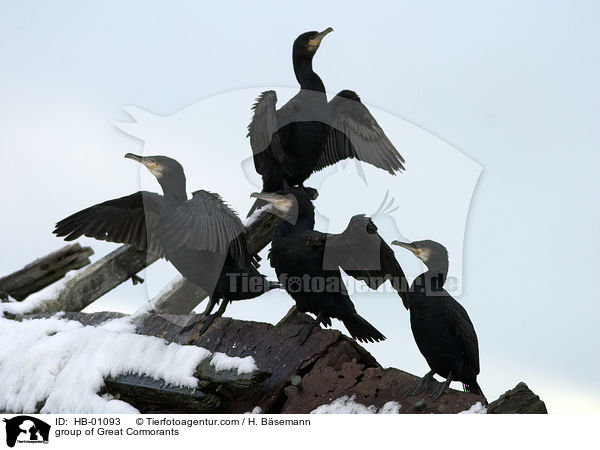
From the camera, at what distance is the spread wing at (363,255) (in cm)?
454

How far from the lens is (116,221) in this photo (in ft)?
18.0

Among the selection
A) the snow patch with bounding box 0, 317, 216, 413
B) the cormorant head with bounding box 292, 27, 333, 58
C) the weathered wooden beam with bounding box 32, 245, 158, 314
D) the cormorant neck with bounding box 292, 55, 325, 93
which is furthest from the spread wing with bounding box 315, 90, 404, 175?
the snow patch with bounding box 0, 317, 216, 413

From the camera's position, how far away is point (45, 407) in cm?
480

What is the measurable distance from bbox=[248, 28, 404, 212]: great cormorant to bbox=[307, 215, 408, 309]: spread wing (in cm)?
156

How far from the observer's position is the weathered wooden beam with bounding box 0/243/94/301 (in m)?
7.73

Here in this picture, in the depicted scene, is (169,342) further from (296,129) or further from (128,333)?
(296,129)

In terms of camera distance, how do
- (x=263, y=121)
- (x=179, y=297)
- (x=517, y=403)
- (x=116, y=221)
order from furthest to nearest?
(x=179, y=297), (x=263, y=121), (x=116, y=221), (x=517, y=403)

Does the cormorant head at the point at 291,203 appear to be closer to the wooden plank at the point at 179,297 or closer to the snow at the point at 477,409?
the snow at the point at 477,409

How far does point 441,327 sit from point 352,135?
257cm

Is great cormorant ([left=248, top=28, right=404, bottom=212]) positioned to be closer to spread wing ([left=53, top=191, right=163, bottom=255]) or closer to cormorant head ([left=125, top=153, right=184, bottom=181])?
cormorant head ([left=125, top=153, right=184, bottom=181])

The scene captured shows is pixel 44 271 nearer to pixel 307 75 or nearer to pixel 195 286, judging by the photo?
pixel 195 286

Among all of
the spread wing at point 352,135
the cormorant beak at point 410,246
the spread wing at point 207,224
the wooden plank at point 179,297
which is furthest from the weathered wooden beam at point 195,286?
the cormorant beak at point 410,246

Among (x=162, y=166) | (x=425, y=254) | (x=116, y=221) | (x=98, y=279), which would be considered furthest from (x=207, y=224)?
(x=98, y=279)
